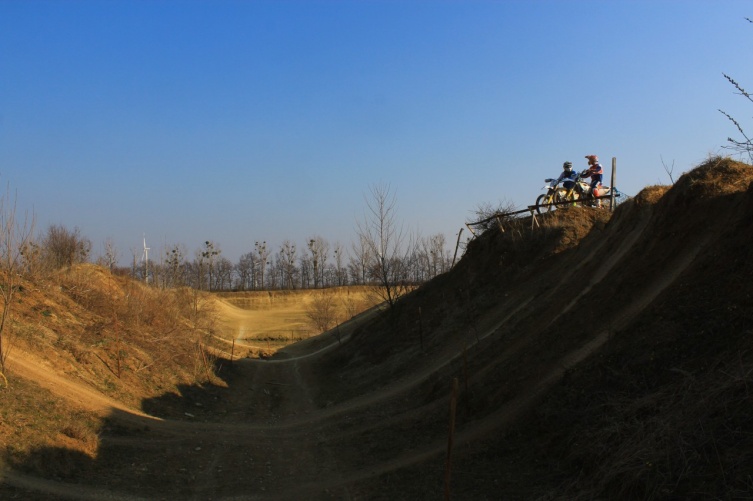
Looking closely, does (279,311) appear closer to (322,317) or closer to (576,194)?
(322,317)

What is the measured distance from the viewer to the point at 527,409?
32.4 ft

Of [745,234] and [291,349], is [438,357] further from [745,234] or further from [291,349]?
[291,349]

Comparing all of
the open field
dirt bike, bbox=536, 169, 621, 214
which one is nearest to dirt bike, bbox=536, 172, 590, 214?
dirt bike, bbox=536, 169, 621, 214

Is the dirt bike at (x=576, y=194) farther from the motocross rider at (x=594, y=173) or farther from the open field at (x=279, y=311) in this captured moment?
the open field at (x=279, y=311)

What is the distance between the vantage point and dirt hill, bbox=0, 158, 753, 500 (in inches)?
258

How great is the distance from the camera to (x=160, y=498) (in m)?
9.20

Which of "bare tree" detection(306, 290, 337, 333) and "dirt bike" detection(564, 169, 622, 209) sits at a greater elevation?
"dirt bike" detection(564, 169, 622, 209)

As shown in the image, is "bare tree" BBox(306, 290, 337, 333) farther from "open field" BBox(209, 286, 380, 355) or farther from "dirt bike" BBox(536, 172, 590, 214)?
"dirt bike" BBox(536, 172, 590, 214)

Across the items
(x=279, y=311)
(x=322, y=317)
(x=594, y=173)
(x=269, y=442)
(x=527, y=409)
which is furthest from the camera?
(x=279, y=311)

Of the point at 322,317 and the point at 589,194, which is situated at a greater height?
the point at 589,194

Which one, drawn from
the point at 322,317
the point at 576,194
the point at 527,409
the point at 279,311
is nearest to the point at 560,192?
the point at 576,194

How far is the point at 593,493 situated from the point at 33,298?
19.6 metres

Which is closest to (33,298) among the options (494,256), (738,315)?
(494,256)

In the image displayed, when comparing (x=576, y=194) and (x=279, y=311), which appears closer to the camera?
(x=576, y=194)
